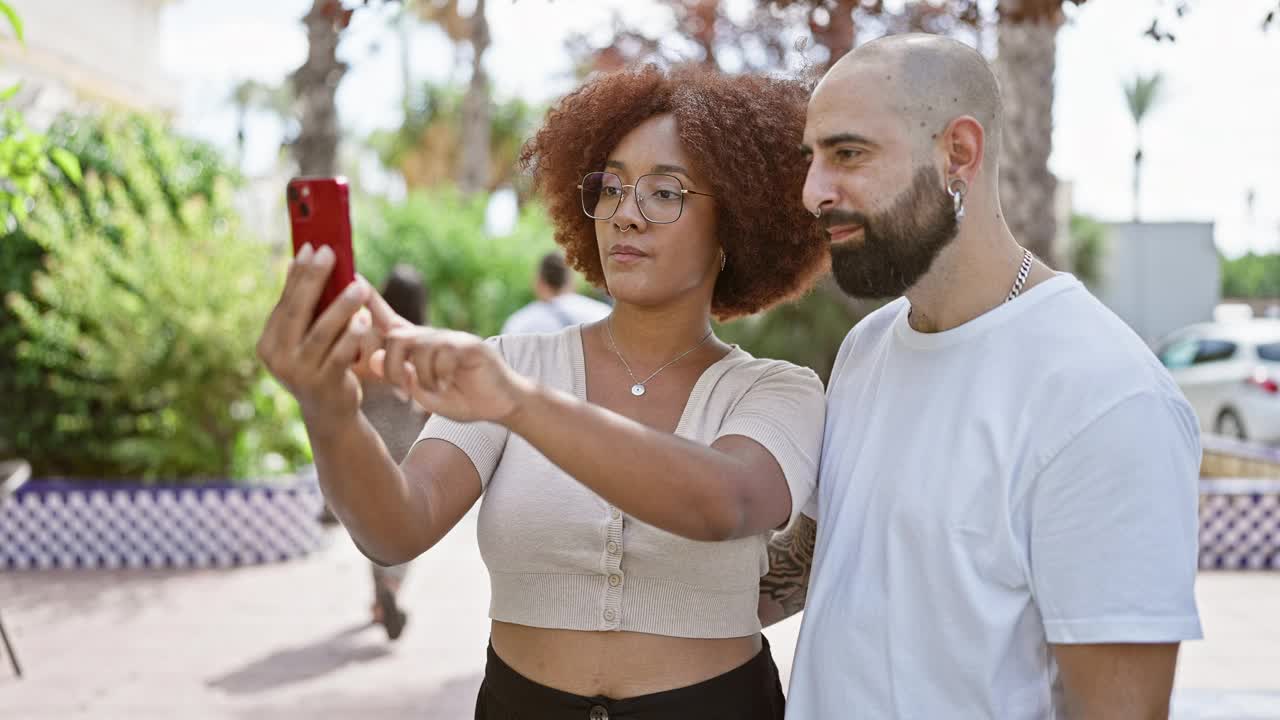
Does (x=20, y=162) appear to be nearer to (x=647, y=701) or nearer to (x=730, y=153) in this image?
(x=730, y=153)

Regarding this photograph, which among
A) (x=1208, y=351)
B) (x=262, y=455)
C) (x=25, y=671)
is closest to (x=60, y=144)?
(x=262, y=455)

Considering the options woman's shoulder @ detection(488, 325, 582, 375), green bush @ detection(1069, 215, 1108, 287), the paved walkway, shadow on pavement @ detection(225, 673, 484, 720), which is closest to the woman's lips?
woman's shoulder @ detection(488, 325, 582, 375)

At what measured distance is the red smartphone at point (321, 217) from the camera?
158 cm

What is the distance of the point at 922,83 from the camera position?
1.95 meters

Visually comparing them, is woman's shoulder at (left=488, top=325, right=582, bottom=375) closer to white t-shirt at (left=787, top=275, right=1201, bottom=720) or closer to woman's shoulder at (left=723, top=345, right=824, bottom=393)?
woman's shoulder at (left=723, top=345, right=824, bottom=393)

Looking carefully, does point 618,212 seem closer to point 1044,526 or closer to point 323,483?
point 323,483

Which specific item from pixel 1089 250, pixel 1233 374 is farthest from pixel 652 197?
pixel 1089 250

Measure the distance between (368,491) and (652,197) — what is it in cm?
89

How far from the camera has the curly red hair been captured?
8.21ft

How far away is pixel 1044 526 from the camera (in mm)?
1781

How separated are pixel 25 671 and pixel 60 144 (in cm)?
581

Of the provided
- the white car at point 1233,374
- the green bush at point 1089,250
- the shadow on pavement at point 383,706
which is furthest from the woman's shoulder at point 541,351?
the green bush at point 1089,250

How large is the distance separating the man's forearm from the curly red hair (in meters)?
0.88

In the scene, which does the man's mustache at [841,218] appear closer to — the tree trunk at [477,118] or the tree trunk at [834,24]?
the tree trunk at [834,24]
